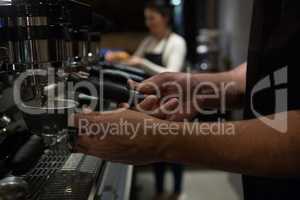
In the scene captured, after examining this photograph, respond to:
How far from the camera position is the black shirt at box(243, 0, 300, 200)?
45 centimetres

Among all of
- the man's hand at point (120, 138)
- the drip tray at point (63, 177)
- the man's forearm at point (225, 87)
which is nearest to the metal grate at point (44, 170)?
the drip tray at point (63, 177)

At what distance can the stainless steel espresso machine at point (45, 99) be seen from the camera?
0.44 metres

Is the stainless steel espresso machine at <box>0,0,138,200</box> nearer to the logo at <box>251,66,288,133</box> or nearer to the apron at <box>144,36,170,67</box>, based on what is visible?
the logo at <box>251,66,288,133</box>

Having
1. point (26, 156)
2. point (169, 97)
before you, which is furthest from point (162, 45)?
point (26, 156)

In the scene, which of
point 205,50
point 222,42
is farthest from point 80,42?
point 222,42

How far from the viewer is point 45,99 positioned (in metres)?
0.52

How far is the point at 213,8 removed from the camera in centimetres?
320

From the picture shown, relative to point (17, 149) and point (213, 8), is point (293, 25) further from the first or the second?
point (213, 8)

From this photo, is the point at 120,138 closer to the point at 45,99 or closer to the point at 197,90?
the point at 45,99

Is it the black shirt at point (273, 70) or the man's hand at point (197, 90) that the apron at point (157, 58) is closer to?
the man's hand at point (197, 90)

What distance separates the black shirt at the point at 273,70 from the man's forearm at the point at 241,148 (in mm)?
61

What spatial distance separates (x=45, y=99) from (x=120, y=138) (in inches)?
6.4

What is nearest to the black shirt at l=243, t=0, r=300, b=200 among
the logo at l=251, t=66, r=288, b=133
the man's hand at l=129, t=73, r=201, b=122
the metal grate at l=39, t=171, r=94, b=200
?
the logo at l=251, t=66, r=288, b=133

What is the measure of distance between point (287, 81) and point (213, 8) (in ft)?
9.39
